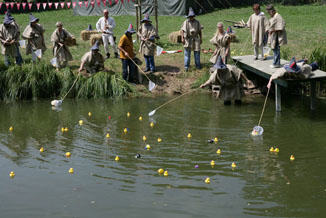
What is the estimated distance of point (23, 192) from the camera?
28.1 ft

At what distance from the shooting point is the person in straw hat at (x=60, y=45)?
16.7 m

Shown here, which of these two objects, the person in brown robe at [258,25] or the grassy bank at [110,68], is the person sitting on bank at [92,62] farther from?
the person in brown robe at [258,25]

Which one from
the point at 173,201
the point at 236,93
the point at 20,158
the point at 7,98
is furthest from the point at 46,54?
the point at 173,201

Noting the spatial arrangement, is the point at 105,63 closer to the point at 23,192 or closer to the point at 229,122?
the point at 229,122

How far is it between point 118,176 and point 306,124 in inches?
Result: 210

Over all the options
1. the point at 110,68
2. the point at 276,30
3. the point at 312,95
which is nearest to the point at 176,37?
the point at 110,68

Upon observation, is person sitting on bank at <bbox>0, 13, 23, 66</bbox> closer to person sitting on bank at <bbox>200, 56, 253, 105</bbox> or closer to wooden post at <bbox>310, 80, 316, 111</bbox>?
person sitting on bank at <bbox>200, 56, 253, 105</bbox>

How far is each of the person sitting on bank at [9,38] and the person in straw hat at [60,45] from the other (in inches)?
48.6

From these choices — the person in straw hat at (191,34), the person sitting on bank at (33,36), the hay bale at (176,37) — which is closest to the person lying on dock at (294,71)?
the person in straw hat at (191,34)

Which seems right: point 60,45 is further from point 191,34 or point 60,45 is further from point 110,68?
point 191,34

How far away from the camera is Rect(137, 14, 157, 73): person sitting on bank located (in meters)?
16.6

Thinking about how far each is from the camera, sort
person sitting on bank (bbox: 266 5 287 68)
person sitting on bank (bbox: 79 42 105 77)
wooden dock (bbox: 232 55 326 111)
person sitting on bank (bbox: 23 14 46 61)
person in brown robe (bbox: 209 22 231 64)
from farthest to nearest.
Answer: person sitting on bank (bbox: 23 14 46 61)
person sitting on bank (bbox: 79 42 105 77)
person in brown robe (bbox: 209 22 231 64)
person sitting on bank (bbox: 266 5 287 68)
wooden dock (bbox: 232 55 326 111)

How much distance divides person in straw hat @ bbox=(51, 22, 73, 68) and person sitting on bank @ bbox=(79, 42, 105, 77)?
736mm

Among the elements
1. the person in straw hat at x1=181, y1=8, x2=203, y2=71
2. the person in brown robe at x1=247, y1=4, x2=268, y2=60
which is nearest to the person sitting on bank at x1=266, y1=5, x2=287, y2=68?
the person in brown robe at x1=247, y1=4, x2=268, y2=60
